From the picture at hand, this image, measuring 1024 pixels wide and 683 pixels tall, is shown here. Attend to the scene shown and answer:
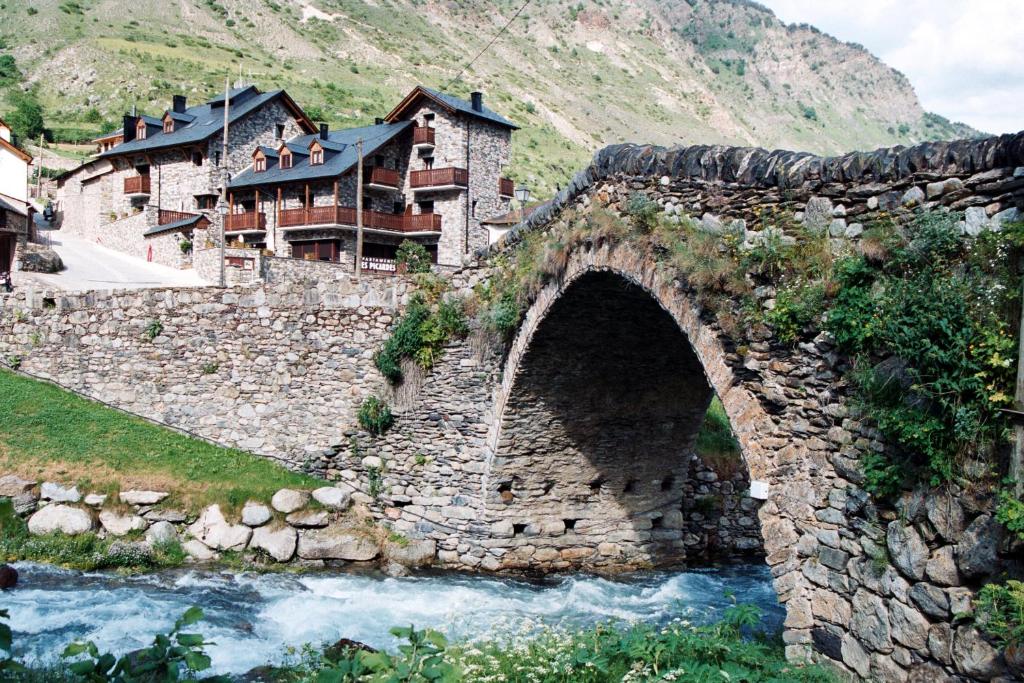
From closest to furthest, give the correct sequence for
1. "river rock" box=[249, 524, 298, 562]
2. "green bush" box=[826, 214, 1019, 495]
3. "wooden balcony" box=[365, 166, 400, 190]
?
"green bush" box=[826, 214, 1019, 495], "river rock" box=[249, 524, 298, 562], "wooden balcony" box=[365, 166, 400, 190]

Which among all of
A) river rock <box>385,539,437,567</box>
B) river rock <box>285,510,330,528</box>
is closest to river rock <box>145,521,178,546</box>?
river rock <box>285,510,330,528</box>

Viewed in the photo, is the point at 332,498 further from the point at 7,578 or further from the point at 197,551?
the point at 7,578

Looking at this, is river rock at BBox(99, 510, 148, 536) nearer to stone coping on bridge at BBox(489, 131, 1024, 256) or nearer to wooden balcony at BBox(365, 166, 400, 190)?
stone coping on bridge at BBox(489, 131, 1024, 256)

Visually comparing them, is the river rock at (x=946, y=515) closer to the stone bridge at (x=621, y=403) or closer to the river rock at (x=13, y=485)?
the stone bridge at (x=621, y=403)

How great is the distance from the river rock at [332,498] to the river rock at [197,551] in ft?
5.86

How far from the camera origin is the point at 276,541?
12.5m

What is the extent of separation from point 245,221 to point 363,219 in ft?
19.5

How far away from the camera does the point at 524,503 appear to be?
43.0ft

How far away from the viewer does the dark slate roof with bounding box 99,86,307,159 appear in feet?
121

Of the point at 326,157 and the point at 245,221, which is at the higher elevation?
the point at 326,157

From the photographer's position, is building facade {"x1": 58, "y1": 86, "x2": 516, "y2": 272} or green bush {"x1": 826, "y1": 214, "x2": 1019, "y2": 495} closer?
green bush {"x1": 826, "y1": 214, "x2": 1019, "y2": 495}

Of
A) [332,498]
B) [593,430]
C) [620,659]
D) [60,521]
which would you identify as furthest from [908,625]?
[60,521]

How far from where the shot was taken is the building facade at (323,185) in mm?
33281

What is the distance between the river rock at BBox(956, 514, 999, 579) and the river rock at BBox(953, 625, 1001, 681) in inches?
13.1
